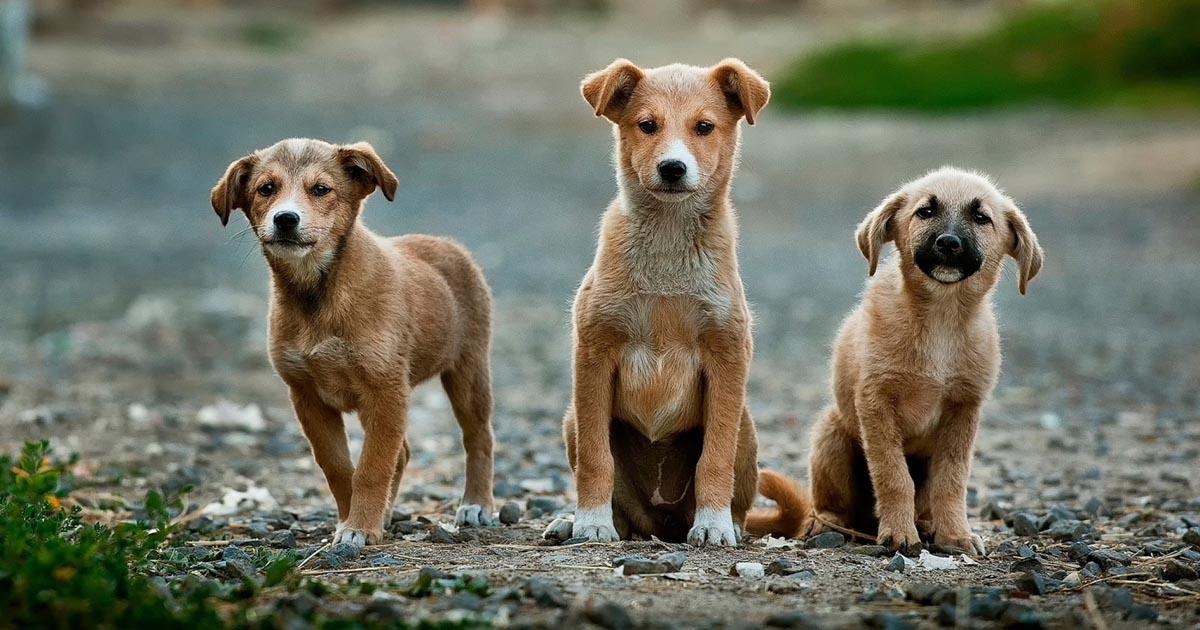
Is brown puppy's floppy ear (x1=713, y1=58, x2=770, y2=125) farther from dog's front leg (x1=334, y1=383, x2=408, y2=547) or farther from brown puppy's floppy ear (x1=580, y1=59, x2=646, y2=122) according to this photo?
dog's front leg (x1=334, y1=383, x2=408, y2=547)

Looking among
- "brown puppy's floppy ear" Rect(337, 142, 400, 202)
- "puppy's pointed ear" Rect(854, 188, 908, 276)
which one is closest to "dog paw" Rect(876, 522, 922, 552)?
"puppy's pointed ear" Rect(854, 188, 908, 276)

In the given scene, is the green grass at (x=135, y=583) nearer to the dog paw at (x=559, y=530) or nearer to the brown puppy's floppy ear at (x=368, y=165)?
the dog paw at (x=559, y=530)

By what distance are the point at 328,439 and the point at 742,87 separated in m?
2.23

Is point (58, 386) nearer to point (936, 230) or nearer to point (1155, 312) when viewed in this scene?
point (936, 230)

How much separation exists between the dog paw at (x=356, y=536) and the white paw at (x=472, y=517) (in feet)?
2.35

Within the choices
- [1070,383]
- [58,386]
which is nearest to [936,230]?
[1070,383]

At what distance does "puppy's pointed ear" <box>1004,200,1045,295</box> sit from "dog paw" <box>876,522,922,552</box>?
1.20 m

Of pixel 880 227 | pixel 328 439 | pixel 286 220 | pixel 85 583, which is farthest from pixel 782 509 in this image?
pixel 85 583

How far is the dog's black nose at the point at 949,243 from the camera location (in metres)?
5.98

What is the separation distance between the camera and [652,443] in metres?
6.39

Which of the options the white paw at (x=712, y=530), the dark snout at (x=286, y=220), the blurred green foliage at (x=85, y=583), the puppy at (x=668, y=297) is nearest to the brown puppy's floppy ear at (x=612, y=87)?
the puppy at (x=668, y=297)

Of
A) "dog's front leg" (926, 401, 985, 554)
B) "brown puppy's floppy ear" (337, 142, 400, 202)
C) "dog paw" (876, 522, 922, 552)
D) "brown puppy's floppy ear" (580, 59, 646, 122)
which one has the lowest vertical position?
"dog paw" (876, 522, 922, 552)

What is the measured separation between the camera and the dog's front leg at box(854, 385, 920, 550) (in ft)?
19.7

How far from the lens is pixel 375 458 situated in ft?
19.8
